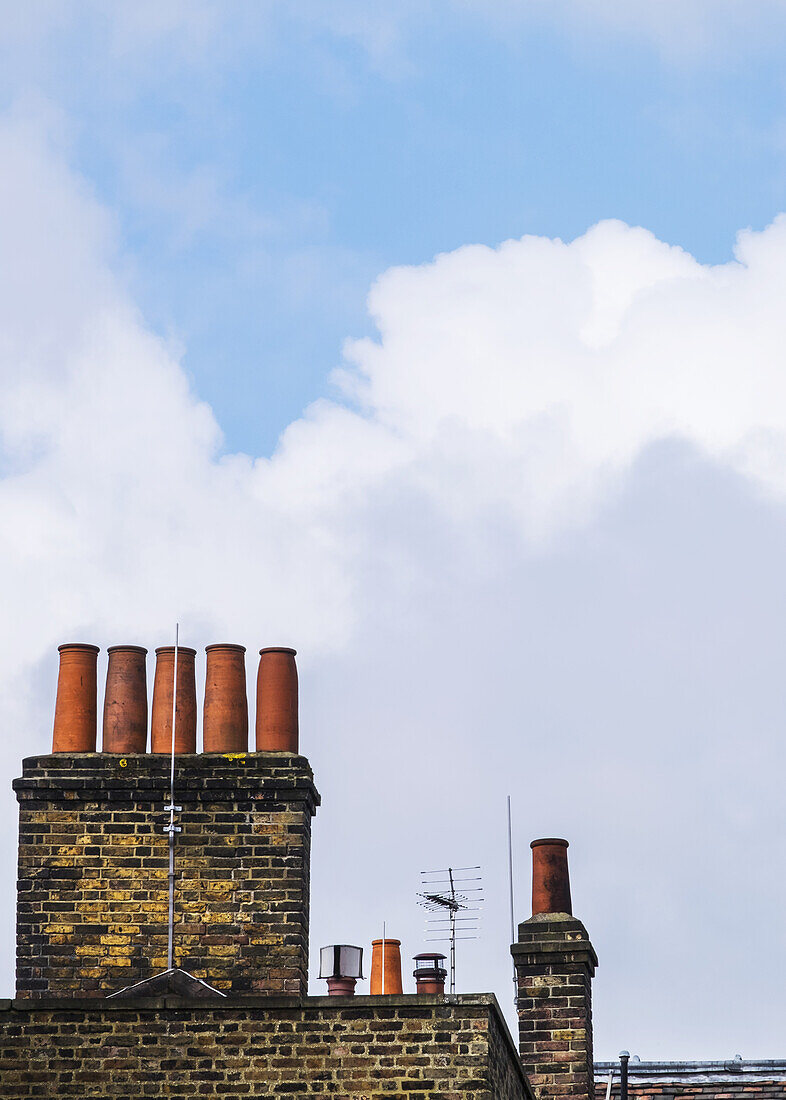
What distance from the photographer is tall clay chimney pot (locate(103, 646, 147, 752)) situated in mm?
18438

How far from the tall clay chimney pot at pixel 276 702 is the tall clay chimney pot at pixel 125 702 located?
1.07m

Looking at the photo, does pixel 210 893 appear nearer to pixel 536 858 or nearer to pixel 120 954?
pixel 120 954

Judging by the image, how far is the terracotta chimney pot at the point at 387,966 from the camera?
2366 cm

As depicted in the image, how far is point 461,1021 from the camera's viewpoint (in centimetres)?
1537

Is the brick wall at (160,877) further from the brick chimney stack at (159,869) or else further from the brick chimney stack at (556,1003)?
the brick chimney stack at (556,1003)

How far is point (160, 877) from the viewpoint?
1772 cm

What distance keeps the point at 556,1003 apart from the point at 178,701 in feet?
17.4

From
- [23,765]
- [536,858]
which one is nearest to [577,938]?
[536,858]

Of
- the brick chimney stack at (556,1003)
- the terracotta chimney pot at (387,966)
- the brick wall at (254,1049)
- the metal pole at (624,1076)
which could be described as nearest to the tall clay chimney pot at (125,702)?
the brick wall at (254,1049)

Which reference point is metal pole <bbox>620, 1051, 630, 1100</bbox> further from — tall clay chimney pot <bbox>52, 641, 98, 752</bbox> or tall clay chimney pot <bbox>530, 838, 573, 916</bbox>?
tall clay chimney pot <bbox>52, 641, 98, 752</bbox>

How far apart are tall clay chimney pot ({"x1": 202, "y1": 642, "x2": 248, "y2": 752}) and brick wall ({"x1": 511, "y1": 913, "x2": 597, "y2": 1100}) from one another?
432 cm

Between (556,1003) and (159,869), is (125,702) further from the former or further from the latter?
A: (556,1003)

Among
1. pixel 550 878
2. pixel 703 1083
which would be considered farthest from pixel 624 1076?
pixel 550 878

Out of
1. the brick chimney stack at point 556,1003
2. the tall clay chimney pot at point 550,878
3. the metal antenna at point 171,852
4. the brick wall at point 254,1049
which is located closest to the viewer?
the brick wall at point 254,1049
